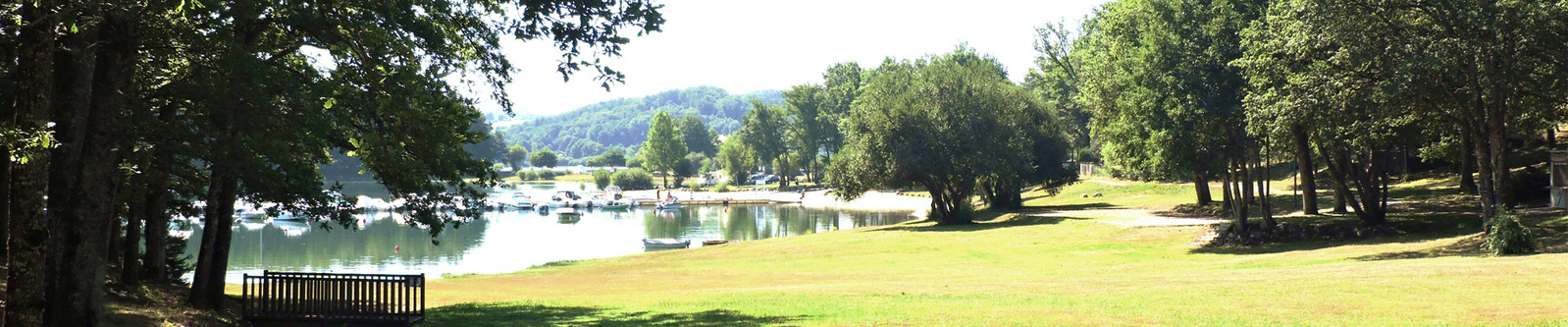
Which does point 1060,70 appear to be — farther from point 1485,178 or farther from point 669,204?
point 1485,178

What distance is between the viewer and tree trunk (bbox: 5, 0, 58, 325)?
12102 mm

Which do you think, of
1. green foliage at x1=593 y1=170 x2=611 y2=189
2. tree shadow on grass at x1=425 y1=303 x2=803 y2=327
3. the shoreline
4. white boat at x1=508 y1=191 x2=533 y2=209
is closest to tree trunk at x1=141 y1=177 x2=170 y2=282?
tree shadow on grass at x1=425 y1=303 x2=803 y2=327

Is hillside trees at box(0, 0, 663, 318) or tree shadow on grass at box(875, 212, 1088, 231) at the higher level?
hillside trees at box(0, 0, 663, 318)

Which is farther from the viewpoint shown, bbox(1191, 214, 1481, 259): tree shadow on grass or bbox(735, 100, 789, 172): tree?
bbox(735, 100, 789, 172): tree

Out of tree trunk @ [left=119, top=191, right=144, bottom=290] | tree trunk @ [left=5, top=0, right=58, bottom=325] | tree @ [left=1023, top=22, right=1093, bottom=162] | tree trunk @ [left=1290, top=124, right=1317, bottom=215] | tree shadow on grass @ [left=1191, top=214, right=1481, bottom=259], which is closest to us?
tree trunk @ [left=5, top=0, right=58, bottom=325]

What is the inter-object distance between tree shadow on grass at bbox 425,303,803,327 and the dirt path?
98.1ft


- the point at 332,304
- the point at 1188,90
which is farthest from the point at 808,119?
the point at 332,304

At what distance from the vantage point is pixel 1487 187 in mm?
29812

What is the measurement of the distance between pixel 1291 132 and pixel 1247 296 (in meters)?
20.0

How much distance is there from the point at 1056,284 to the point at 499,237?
53.1 meters

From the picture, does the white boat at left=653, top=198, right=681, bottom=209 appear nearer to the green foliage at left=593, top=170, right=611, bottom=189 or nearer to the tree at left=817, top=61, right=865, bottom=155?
the tree at left=817, top=61, right=865, bottom=155

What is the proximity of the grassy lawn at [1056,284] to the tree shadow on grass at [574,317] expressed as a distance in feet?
0.17

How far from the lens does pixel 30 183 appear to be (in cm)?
1228

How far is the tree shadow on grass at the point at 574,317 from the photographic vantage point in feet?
57.0
